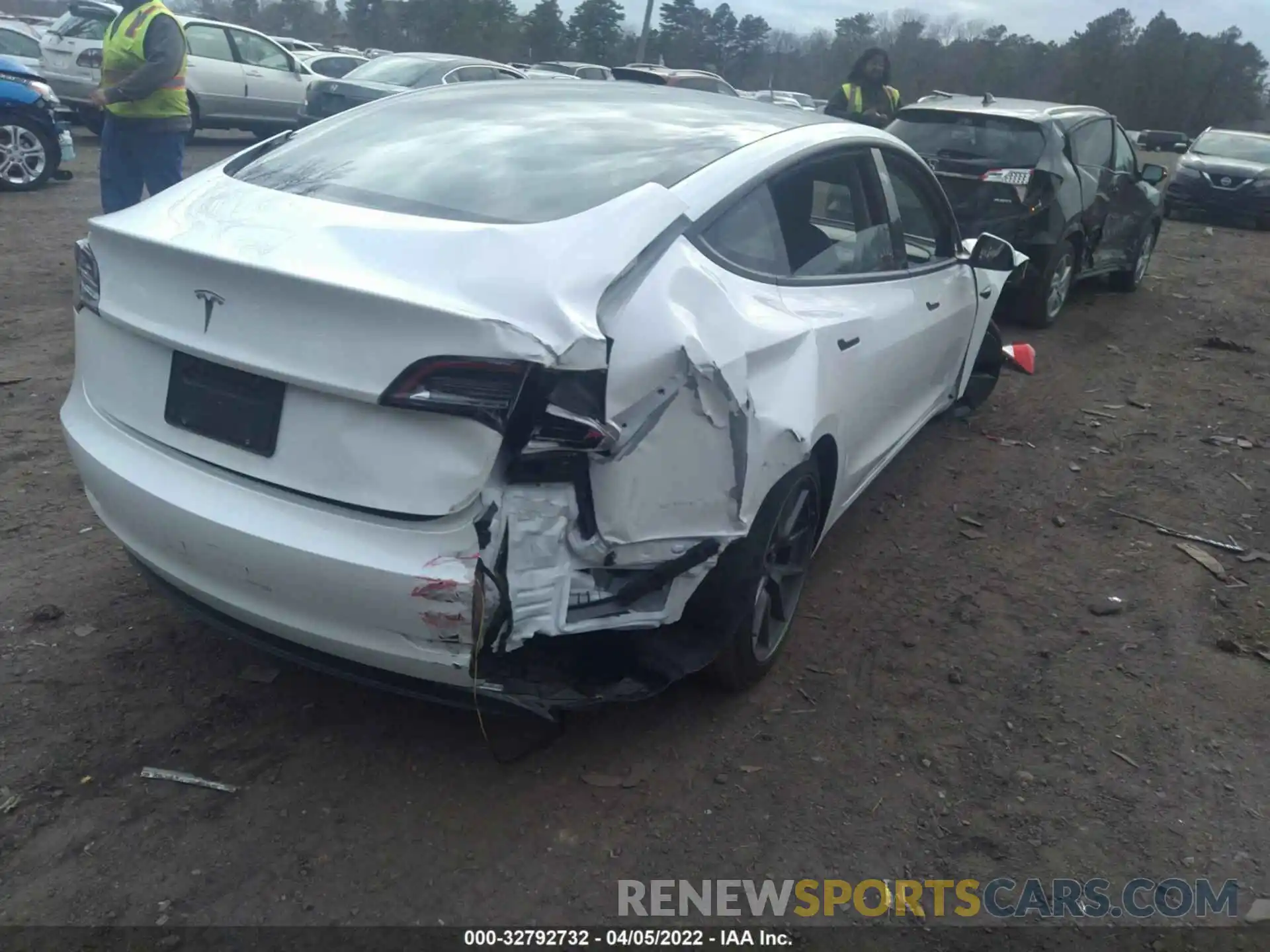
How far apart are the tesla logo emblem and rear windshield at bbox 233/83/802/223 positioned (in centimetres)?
52

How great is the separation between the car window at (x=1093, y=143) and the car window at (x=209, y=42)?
39.8ft

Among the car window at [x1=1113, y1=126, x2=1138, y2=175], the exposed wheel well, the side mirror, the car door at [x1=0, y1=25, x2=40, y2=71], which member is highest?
the car window at [x1=1113, y1=126, x2=1138, y2=175]

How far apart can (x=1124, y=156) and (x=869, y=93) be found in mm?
2531

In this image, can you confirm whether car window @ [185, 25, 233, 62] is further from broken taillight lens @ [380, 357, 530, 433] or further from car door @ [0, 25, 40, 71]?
broken taillight lens @ [380, 357, 530, 433]

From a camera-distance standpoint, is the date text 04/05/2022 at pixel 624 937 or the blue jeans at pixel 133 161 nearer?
the date text 04/05/2022 at pixel 624 937

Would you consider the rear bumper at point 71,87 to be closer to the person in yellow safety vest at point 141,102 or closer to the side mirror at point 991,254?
the person in yellow safety vest at point 141,102

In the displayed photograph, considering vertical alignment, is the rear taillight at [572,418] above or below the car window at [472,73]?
below

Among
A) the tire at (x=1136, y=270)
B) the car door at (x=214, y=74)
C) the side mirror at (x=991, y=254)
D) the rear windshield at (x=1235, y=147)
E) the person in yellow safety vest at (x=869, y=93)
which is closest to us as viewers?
the side mirror at (x=991, y=254)

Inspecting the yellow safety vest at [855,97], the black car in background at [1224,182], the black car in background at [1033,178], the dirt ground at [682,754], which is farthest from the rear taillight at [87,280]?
the black car in background at [1224,182]

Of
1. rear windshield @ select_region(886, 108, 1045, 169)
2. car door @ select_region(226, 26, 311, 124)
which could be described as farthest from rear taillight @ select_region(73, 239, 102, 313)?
car door @ select_region(226, 26, 311, 124)

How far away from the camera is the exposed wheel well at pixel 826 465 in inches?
133

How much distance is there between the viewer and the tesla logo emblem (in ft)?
8.38

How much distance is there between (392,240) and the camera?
2619mm

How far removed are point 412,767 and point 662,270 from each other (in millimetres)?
1494
